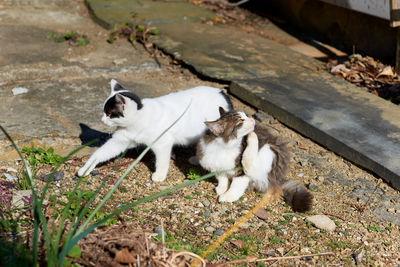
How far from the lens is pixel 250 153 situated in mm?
3498

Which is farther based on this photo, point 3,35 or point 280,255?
point 3,35

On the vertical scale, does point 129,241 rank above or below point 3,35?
above

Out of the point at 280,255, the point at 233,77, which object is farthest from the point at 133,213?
the point at 233,77

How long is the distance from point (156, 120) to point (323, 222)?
4.96 feet

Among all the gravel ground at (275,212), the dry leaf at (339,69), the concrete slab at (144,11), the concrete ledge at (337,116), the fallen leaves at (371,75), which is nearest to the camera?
the gravel ground at (275,212)

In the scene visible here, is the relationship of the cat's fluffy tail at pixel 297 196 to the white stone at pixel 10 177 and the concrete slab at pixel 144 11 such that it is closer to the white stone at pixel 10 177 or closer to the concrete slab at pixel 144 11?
the white stone at pixel 10 177

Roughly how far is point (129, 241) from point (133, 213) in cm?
84

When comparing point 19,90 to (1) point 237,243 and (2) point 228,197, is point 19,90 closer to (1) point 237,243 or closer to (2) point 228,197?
(2) point 228,197

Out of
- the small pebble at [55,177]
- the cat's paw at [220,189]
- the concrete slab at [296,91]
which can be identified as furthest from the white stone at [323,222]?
the small pebble at [55,177]

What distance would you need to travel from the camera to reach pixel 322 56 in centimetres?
688

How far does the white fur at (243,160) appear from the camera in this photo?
3.51m

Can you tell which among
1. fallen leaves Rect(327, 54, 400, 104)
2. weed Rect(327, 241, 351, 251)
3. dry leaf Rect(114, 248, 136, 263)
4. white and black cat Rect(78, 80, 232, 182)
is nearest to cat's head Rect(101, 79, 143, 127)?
white and black cat Rect(78, 80, 232, 182)

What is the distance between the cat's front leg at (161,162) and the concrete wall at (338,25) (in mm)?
3842

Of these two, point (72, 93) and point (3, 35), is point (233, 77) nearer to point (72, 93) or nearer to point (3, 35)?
point (72, 93)
